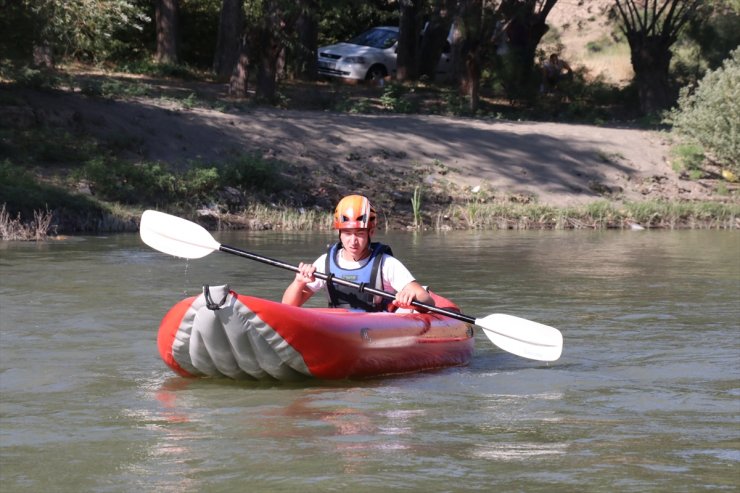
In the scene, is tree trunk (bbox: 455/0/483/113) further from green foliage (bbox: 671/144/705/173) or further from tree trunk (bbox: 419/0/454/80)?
green foliage (bbox: 671/144/705/173)

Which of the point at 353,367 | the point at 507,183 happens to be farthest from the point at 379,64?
the point at 353,367

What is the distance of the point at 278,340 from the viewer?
7.68 m

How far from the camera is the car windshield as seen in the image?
32000mm

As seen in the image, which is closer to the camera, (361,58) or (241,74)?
(241,74)

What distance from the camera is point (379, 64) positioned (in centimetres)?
3131

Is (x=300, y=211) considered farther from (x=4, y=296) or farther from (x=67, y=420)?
(x=67, y=420)

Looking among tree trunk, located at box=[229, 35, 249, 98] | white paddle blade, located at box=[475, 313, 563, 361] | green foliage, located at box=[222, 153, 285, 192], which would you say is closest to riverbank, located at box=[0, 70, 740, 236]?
green foliage, located at box=[222, 153, 285, 192]

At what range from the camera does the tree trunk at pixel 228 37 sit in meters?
26.5

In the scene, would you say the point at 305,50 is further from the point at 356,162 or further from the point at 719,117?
the point at 719,117

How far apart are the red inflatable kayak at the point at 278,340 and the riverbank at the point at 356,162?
37.3ft

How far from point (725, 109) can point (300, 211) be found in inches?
334

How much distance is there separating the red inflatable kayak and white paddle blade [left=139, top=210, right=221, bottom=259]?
144 cm

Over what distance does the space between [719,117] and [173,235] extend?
17.3 meters

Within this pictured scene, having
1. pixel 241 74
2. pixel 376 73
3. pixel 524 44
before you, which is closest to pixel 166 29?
pixel 241 74
